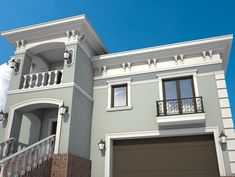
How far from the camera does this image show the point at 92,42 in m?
10.4

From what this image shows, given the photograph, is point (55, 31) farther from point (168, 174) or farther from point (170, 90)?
point (168, 174)

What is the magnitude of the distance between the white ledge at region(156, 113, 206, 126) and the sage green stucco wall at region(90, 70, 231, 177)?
39 centimetres

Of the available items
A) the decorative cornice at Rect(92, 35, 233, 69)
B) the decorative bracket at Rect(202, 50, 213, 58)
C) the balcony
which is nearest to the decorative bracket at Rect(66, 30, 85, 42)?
the decorative cornice at Rect(92, 35, 233, 69)

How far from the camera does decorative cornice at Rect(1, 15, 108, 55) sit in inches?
365

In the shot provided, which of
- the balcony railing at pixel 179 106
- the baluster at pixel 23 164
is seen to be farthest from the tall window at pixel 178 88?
the baluster at pixel 23 164

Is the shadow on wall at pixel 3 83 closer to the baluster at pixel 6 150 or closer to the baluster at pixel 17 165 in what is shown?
the baluster at pixel 6 150

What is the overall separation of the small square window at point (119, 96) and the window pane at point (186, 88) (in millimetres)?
2440

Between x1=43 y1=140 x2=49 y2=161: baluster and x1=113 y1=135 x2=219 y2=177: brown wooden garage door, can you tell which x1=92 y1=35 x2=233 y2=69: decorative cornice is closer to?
x1=113 y1=135 x2=219 y2=177: brown wooden garage door

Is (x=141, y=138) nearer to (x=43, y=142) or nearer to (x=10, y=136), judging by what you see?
(x=43, y=142)

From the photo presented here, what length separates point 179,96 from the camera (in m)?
9.27

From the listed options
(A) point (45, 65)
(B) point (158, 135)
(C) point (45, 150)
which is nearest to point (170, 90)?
(B) point (158, 135)

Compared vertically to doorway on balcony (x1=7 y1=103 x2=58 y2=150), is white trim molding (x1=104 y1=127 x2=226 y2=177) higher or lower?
lower

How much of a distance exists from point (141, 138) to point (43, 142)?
3897mm

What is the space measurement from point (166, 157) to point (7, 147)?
5.95 m
